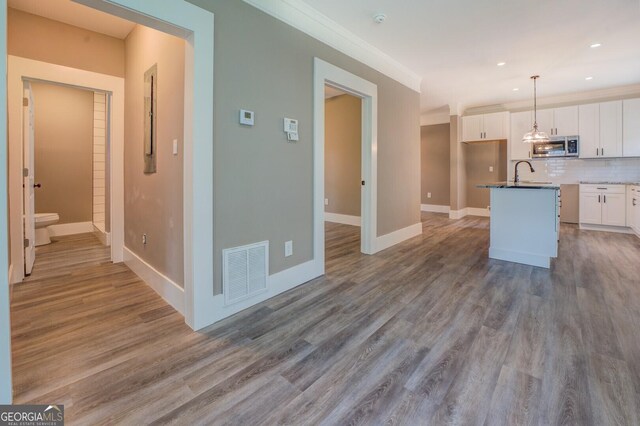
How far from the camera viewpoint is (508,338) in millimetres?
1950

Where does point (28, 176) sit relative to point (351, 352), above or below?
above

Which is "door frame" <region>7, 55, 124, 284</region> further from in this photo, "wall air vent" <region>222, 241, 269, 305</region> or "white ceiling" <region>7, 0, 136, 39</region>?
"wall air vent" <region>222, 241, 269, 305</region>

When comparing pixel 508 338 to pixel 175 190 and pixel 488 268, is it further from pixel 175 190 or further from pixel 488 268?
pixel 175 190

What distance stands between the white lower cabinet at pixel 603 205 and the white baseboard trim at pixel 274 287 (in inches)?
223

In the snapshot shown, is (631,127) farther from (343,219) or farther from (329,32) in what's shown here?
(329,32)

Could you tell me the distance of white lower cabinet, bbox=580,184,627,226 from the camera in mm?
5227

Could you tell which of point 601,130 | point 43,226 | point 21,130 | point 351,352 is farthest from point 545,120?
point 43,226

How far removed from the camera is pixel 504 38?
355cm

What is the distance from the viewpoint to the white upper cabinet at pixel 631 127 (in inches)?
209

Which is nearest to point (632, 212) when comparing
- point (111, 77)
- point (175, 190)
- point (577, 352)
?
point (577, 352)

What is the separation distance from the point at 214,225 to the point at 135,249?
1678 mm

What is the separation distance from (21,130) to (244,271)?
9.05ft

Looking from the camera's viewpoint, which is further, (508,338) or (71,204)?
(71,204)
